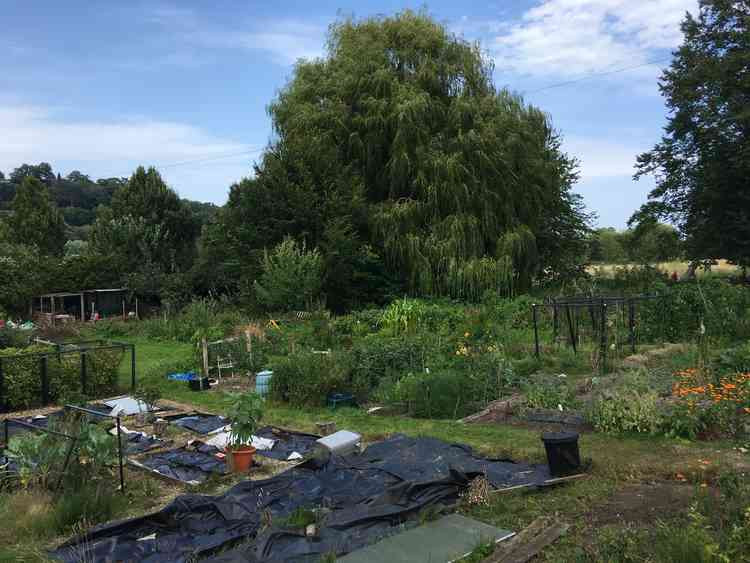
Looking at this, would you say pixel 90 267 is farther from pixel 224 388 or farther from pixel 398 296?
pixel 224 388

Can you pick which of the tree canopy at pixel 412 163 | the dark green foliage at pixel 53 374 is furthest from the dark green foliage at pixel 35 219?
the dark green foliage at pixel 53 374

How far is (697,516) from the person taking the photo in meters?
3.90

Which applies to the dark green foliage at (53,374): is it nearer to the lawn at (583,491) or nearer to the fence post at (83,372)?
the fence post at (83,372)

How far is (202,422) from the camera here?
9.77 m

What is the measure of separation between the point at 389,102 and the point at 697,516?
22199 millimetres

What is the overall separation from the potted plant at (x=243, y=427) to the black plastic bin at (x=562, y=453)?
3.03 meters

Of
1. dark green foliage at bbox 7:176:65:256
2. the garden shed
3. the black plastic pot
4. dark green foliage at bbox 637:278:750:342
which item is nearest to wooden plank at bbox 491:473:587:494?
the black plastic pot

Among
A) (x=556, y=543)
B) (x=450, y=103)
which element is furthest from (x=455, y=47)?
(x=556, y=543)

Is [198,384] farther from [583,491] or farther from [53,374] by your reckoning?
[583,491]

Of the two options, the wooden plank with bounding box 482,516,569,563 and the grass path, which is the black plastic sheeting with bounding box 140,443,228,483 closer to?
the grass path

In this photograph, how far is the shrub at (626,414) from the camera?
764 centimetres

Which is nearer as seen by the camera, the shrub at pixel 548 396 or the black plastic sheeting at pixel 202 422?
the shrub at pixel 548 396

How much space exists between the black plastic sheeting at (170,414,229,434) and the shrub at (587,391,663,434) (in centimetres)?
510

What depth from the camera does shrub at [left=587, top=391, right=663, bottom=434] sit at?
301 inches
